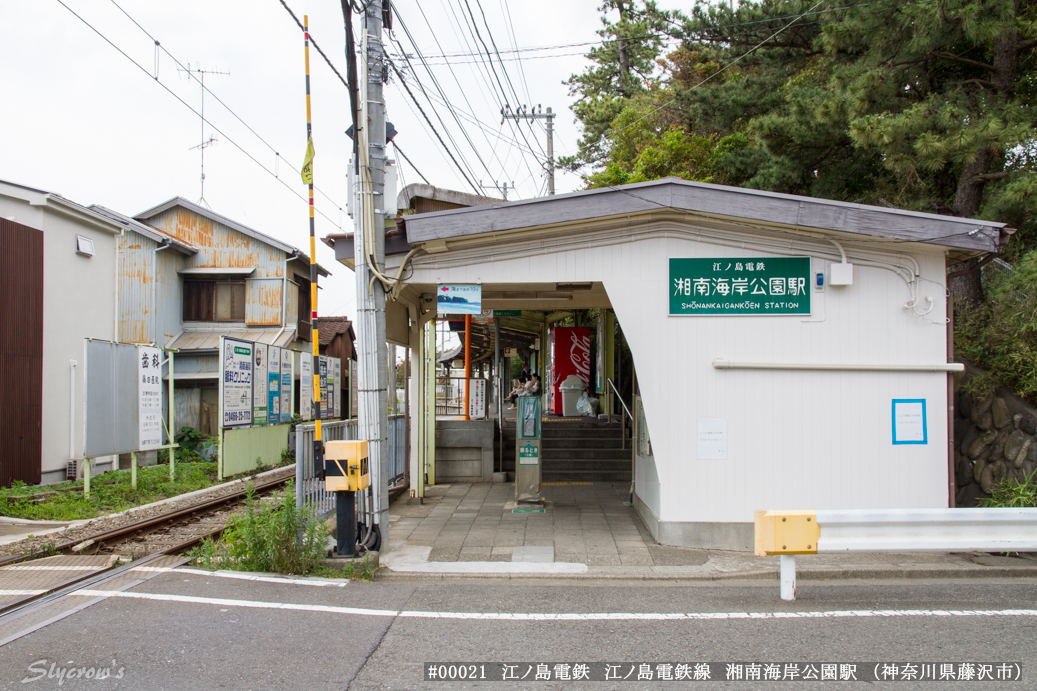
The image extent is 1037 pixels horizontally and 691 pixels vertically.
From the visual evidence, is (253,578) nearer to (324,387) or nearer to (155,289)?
(324,387)

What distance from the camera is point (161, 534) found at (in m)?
9.46

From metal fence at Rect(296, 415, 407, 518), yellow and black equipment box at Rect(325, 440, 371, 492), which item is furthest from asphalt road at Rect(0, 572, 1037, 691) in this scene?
metal fence at Rect(296, 415, 407, 518)

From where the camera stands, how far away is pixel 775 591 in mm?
6066

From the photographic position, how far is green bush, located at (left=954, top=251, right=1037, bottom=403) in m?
8.27

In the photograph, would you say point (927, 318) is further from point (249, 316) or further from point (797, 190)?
point (249, 316)

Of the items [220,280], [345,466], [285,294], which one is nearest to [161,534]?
[345,466]

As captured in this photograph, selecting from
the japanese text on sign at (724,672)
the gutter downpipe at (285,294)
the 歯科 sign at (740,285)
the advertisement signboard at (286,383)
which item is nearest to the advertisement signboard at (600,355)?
the 歯科 sign at (740,285)

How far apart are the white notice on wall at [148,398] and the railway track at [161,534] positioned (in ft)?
7.22

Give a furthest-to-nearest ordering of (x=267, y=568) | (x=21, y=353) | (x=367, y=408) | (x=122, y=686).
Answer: (x=21, y=353) < (x=367, y=408) < (x=267, y=568) < (x=122, y=686)

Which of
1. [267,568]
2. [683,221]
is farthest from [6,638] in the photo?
[683,221]

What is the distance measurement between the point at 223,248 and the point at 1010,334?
2100 cm

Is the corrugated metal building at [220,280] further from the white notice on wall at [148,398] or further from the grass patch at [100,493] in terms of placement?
the white notice on wall at [148,398]

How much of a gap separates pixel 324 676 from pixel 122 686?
111 cm

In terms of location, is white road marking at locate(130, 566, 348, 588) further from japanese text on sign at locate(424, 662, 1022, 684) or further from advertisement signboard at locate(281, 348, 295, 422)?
advertisement signboard at locate(281, 348, 295, 422)
